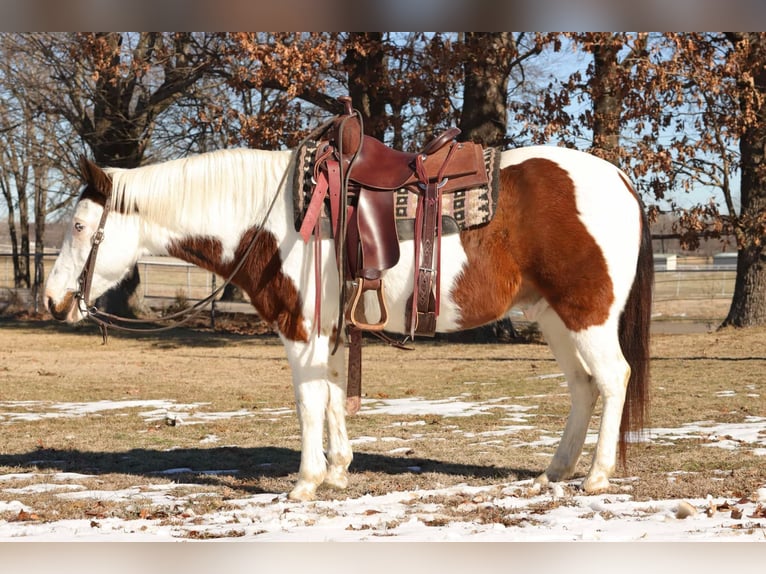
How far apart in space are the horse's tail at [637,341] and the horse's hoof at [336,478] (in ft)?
5.33

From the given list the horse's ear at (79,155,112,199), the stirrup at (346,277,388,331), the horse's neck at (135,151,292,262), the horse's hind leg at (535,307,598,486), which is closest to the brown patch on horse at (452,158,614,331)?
the horse's hind leg at (535,307,598,486)

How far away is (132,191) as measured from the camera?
206 inches

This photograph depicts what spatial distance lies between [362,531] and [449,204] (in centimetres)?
189

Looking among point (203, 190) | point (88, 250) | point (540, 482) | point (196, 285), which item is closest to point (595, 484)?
point (540, 482)

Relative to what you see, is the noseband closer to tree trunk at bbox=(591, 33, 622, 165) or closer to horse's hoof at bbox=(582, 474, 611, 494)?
horse's hoof at bbox=(582, 474, 611, 494)

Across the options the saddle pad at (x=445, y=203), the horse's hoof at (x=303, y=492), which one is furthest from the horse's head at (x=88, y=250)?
the horse's hoof at (x=303, y=492)

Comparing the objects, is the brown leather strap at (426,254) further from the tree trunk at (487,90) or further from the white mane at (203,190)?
the tree trunk at (487,90)

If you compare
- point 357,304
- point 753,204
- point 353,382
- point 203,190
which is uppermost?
point 753,204

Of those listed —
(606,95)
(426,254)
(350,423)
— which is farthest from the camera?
(606,95)

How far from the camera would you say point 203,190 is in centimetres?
523

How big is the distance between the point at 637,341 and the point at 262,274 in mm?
2224

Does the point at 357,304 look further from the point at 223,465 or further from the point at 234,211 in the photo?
the point at 223,465

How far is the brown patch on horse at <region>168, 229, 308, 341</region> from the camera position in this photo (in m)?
5.00

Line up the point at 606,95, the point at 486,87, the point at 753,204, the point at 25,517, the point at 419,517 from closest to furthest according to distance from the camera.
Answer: the point at 419,517 → the point at 25,517 → the point at 606,95 → the point at 486,87 → the point at 753,204
